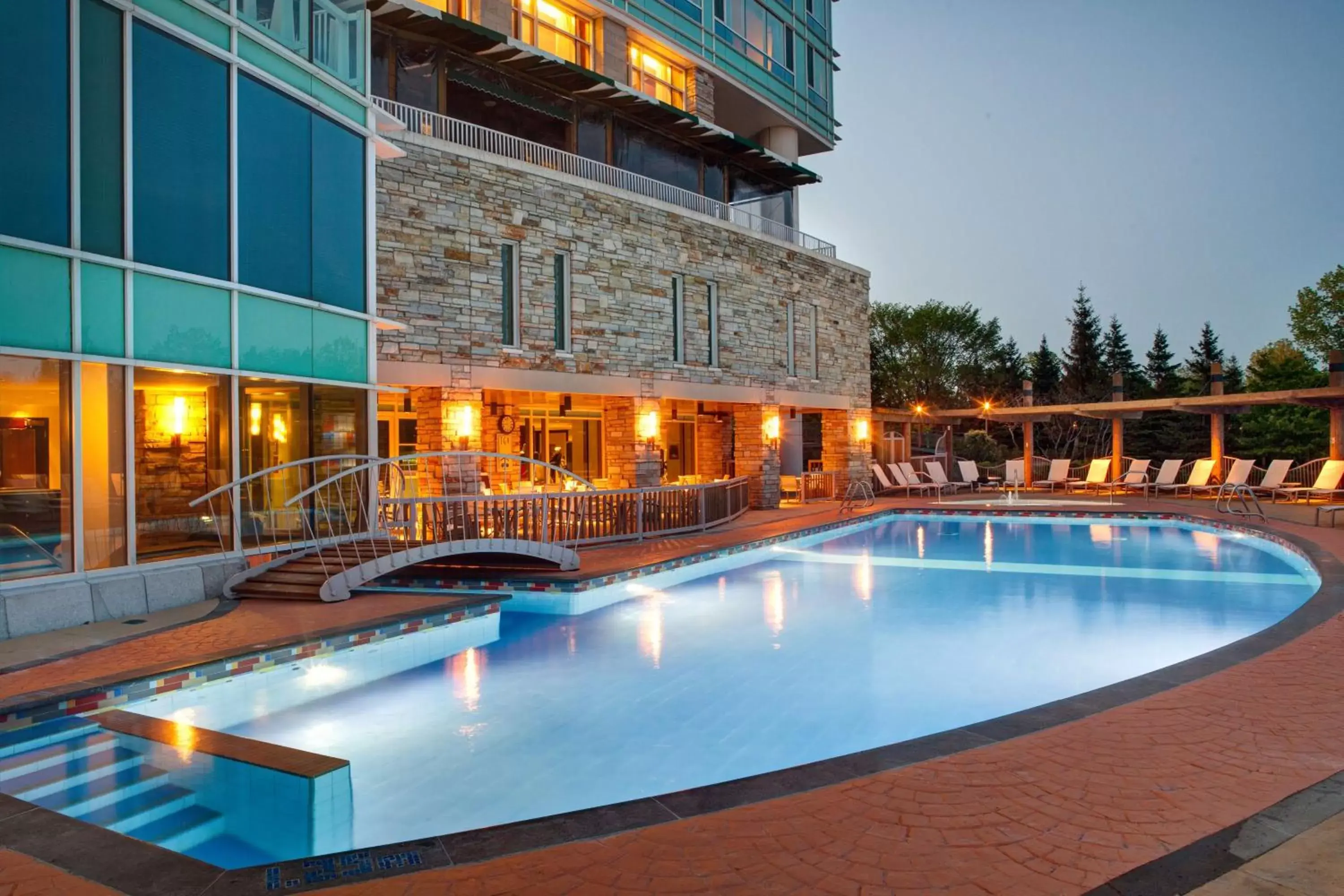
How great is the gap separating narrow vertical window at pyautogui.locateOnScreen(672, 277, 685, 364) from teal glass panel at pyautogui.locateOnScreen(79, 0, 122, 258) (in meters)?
→ 11.6

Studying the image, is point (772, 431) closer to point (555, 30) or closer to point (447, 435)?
point (447, 435)

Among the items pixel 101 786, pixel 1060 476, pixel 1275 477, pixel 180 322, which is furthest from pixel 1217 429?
pixel 101 786

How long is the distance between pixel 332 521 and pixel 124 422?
2629 mm

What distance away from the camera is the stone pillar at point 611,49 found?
19797 millimetres

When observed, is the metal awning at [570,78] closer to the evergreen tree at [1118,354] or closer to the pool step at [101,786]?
the pool step at [101,786]

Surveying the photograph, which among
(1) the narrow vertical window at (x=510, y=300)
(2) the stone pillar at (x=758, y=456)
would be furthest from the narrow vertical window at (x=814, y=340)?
(1) the narrow vertical window at (x=510, y=300)

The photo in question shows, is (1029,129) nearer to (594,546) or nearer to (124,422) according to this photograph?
(594,546)

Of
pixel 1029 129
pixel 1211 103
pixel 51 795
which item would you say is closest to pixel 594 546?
pixel 51 795

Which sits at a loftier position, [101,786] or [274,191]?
[274,191]

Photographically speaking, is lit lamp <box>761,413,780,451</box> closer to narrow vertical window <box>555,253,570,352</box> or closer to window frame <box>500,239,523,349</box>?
narrow vertical window <box>555,253,570,352</box>

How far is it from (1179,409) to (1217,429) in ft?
3.28

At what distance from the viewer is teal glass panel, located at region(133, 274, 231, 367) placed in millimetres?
7555

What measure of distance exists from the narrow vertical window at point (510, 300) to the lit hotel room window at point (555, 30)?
5660 mm

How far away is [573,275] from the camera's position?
51.6 feet
